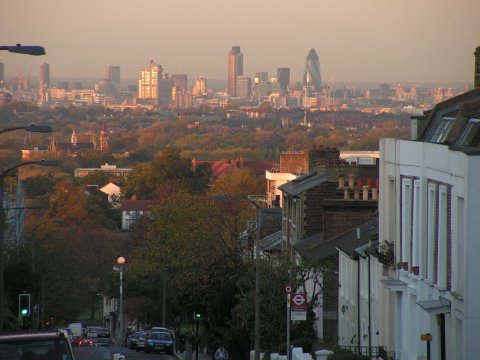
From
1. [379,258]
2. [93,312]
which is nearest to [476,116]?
[379,258]

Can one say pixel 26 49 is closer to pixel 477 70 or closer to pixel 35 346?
pixel 35 346

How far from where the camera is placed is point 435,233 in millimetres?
32688

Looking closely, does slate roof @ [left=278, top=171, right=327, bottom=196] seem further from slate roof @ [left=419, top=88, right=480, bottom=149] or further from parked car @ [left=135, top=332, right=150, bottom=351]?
slate roof @ [left=419, top=88, right=480, bottom=149]

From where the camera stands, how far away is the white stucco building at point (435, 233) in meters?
29.8

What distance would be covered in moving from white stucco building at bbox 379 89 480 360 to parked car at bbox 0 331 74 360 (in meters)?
8.46

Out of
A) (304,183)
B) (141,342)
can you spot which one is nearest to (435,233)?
(304,183)

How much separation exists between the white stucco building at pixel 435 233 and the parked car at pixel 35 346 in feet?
27.8

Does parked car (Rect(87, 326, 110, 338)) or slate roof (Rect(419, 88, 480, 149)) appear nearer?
slate roof (Rect(419, 88, 480, 149))

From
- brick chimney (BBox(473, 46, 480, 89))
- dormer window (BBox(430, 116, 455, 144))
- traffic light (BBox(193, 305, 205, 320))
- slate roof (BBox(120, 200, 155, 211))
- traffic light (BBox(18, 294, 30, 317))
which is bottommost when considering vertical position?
slate roof (BBox(120, 200, 155, 211))

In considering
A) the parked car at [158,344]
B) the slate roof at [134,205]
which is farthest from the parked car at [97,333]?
the slate roof at [134,205]

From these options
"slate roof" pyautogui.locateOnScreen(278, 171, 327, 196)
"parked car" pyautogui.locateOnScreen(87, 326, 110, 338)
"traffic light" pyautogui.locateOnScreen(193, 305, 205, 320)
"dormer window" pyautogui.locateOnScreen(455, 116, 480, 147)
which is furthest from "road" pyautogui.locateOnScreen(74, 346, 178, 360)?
"dormer window" pyautogui.locateOnScreen(455, 116, 480, 147)

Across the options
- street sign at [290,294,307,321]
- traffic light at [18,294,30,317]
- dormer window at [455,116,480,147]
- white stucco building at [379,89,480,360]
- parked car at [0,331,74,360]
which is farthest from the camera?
traffic light at [18,294,30,317]

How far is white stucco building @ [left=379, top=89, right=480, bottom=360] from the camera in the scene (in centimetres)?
2984

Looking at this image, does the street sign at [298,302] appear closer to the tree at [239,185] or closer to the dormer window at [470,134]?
the dormer window at [470,134]
